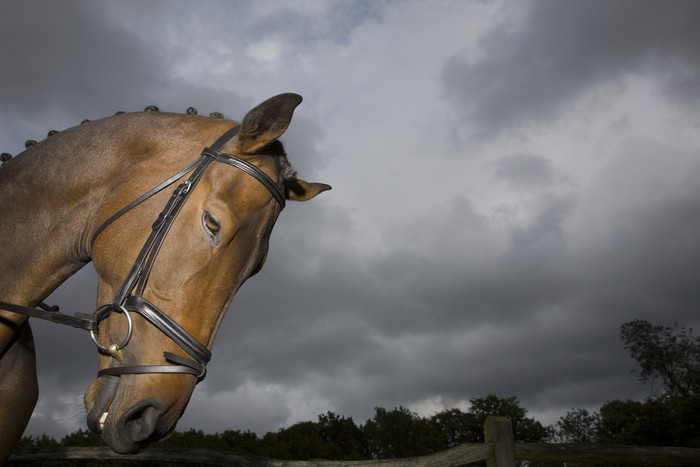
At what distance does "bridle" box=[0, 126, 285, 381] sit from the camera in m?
1.69

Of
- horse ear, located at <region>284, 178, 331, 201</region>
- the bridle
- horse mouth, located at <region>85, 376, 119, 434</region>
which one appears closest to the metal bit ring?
the bridle

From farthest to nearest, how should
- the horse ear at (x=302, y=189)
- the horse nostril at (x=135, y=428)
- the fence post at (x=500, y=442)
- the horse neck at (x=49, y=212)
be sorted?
1. the fence post at (x=500, y=442)
2. the horse ear at (x=302, y=189)
3. the horse neck at (x=49, y=212)
4. the horse nostril at (x=135, y=428)

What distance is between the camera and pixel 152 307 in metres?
1.71

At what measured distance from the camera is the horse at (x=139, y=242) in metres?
1.69

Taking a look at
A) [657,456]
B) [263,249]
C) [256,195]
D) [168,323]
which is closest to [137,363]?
[168,323]

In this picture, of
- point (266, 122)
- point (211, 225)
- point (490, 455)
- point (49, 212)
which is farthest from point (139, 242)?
point (490, 455)

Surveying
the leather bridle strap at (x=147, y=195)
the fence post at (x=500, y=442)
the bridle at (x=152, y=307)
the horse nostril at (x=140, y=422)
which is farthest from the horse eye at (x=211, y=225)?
the fence post at (x=500, y=442)

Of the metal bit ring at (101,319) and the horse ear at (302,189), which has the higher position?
the horse ear at (302,189)

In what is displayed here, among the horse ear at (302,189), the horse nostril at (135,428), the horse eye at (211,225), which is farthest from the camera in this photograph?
the horse ear at (302,189)

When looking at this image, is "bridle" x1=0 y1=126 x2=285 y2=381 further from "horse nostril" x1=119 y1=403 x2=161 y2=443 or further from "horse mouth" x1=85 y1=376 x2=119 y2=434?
"horse nostril" x1=119 y1=403 x2=161 y2=443

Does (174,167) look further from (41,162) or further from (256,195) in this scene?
(41,162)

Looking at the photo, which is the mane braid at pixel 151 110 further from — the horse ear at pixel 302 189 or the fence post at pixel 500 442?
the fence post at pixel 500 442

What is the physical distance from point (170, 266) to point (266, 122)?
75cm

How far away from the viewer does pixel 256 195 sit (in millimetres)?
2023
